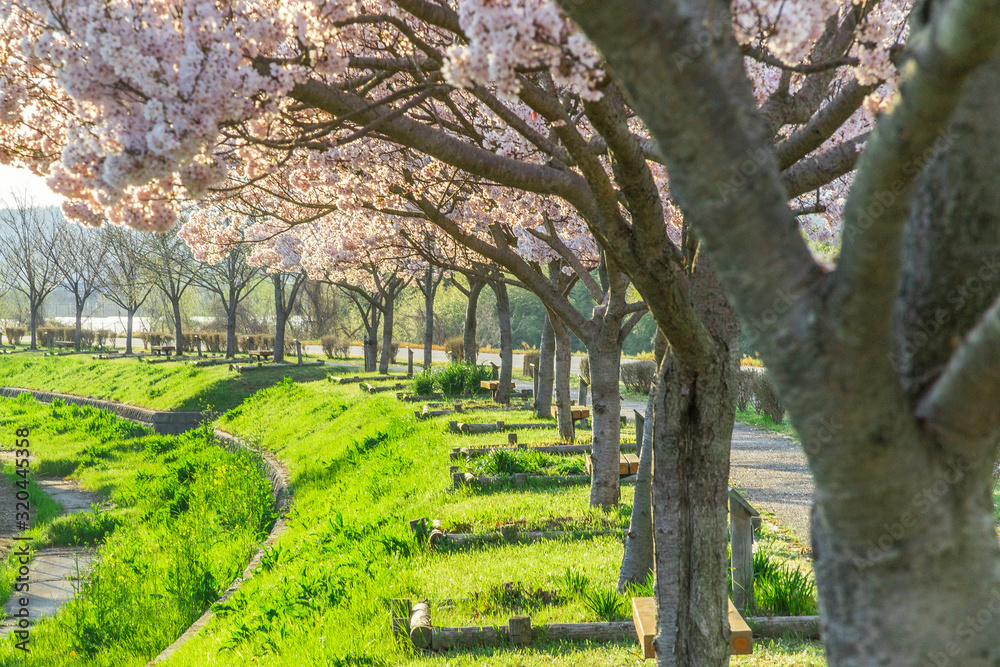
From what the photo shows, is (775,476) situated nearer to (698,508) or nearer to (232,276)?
(698,508)

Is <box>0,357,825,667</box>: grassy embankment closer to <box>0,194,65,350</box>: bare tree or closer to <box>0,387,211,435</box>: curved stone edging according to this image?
<box>0,387,211,435</box>: curved stone edging

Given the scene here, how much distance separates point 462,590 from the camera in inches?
221

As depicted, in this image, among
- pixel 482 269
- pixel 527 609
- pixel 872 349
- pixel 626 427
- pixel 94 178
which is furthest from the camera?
pixel 482 269

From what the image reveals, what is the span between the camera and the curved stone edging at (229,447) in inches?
295

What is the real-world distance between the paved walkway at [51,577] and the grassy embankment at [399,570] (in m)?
2.91

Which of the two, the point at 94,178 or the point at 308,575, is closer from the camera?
the point at 94,178

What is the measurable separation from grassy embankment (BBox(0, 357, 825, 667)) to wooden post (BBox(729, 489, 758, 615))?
1.43ft

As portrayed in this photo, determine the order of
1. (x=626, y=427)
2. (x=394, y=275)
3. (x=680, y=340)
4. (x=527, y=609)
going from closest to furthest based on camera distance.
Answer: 1. (x=680, y=340)
2. (x=527, y=609)
3. (x=626, y=427)
4. (x=394, y=275)

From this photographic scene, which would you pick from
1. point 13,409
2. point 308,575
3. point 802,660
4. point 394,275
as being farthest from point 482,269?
point 13,409

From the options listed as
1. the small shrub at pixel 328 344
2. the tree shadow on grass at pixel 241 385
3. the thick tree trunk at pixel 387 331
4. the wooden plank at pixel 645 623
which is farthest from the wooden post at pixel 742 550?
the small shrub at pixel 328 344

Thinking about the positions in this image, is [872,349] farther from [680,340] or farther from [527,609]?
[527,609]

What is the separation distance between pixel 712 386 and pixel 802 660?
199cm

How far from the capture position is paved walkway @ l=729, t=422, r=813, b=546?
329 inches
